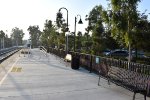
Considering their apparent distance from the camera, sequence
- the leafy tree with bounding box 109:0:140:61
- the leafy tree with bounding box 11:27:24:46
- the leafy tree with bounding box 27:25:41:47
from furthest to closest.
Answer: the leafy tree with bounding box 11:27:24:46
the leafy tree with bounding box 27:25:41:47
the leafy tree with bounding box 109:0:140:61

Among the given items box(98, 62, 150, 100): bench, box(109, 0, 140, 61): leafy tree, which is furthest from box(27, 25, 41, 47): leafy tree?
box(98, 62, 150, 100): bench

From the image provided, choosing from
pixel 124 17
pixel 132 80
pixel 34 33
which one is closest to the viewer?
pixel 132 80

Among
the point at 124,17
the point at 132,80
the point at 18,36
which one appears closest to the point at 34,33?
the point at 18,36

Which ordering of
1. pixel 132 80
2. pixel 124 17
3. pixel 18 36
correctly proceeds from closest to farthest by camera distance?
pixel 132 80, pixel 124 17, pixel 18 36

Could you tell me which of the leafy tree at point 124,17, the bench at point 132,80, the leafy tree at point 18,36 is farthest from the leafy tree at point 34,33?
the bench at point 132,80

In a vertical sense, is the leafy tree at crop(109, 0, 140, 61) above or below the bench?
above

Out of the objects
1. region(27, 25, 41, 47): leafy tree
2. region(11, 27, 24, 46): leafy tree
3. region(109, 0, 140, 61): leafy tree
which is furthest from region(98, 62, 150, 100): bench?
region(11, 27, 24, 46): leafy tree

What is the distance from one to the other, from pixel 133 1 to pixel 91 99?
1020cm

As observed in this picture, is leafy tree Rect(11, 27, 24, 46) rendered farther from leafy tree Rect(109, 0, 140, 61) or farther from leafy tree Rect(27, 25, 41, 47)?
leafy tree Rect(109, 0, 140, 61)

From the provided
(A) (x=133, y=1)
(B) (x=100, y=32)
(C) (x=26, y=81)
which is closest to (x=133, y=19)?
(A) (x=133, y=1)

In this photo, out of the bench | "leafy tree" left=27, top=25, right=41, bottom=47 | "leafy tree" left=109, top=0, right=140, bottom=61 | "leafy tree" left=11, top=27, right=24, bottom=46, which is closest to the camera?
the bench

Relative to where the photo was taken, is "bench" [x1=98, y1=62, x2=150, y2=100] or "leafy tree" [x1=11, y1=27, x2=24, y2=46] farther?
"leafy tree" [x1=11, y1=27, x2=24, y2=46]

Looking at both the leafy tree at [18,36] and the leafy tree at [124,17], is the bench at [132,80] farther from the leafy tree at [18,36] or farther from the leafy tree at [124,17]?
the leafy tree at [18,36]

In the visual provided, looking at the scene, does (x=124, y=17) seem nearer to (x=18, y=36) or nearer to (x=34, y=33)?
(x=34, y=33)
